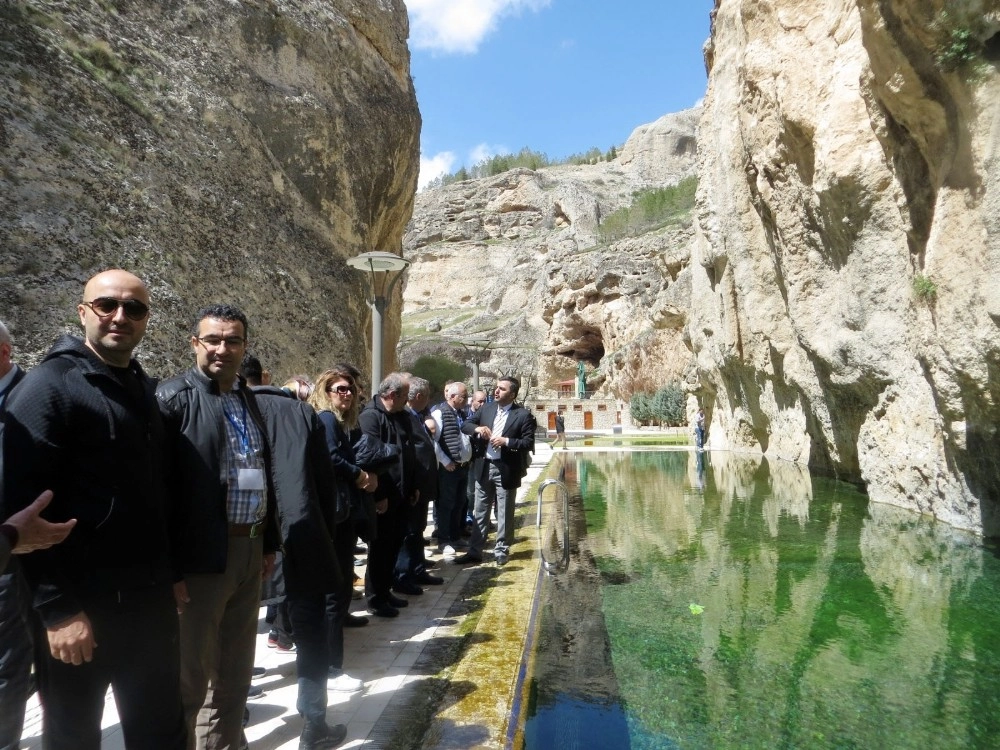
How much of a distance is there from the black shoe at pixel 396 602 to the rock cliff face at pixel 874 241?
17.5ft

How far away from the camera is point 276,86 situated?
40.2ft

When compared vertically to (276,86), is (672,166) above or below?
above

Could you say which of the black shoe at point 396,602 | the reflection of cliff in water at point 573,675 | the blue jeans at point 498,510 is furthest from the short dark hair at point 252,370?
the blue jeans at point 498,510

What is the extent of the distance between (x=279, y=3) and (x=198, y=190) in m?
4.92

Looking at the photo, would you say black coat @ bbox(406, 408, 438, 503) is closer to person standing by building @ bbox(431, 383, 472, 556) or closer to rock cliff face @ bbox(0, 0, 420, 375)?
person standing by building @ bbox(431, 383, 472, 556)

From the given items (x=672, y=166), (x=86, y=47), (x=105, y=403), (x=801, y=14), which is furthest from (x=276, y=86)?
(x=672, y=166)

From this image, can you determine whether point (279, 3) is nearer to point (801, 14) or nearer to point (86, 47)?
point (86, 47)

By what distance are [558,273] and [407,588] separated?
43.5 metres

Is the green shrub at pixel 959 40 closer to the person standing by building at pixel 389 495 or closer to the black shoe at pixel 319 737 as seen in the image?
the person standing by building at pixel 389 495

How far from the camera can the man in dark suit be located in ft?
20.6

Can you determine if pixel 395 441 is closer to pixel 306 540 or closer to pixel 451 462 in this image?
pixel 451 462

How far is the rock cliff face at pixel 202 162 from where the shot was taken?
26.2 feet

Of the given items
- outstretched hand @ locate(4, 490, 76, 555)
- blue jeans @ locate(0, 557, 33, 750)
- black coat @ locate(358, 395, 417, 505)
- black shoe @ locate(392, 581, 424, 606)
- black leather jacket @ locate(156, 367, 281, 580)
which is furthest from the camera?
black shoe @ locate(392, 581, 424, 606)

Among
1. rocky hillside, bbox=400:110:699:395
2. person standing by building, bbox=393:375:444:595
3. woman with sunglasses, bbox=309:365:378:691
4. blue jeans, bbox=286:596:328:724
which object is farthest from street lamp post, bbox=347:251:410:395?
rocky hillside, bbox=400:110:699:395
